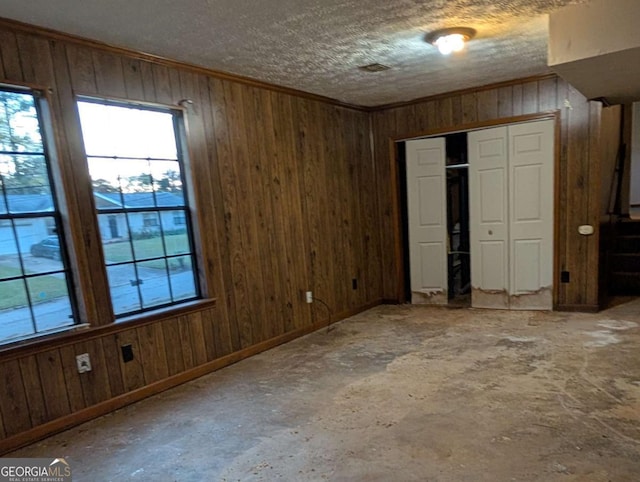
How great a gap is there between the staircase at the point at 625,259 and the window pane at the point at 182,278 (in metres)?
4.76

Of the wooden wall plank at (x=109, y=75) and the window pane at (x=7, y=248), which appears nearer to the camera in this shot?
the window pane at (x=7, y=248)

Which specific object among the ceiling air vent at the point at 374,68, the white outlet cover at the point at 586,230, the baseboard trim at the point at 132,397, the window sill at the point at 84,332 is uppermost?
the ceiling air vent at the point at 374,68

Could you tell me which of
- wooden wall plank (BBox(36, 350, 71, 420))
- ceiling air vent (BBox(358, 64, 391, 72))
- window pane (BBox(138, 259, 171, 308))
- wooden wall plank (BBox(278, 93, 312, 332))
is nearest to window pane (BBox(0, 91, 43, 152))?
window pane (BBox(138, 259, 171, 308))

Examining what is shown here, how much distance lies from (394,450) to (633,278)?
4.42 metres

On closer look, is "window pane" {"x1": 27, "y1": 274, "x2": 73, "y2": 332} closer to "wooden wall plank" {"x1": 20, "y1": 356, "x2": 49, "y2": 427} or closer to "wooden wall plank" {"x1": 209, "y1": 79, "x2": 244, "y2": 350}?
"wooden wall plank" {"x1": 20, "y1": 356, "x2": 49, "y2": 427}

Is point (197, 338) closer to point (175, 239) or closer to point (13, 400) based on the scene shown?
point (175, 239)

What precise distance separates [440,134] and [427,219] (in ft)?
3.27

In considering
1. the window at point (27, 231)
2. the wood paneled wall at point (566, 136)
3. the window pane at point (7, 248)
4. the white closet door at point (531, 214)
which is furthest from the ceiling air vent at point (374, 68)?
the window pane at point (7, 248)

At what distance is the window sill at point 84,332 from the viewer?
2.32 meters

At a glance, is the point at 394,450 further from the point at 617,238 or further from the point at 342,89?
the point at 617,238

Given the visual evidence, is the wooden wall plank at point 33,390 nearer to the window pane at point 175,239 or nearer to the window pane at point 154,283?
the window pane at point 154,283

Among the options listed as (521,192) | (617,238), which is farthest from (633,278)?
(521,192)

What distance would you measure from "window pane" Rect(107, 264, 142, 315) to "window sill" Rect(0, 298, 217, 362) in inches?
3.3

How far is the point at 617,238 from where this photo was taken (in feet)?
17.2
